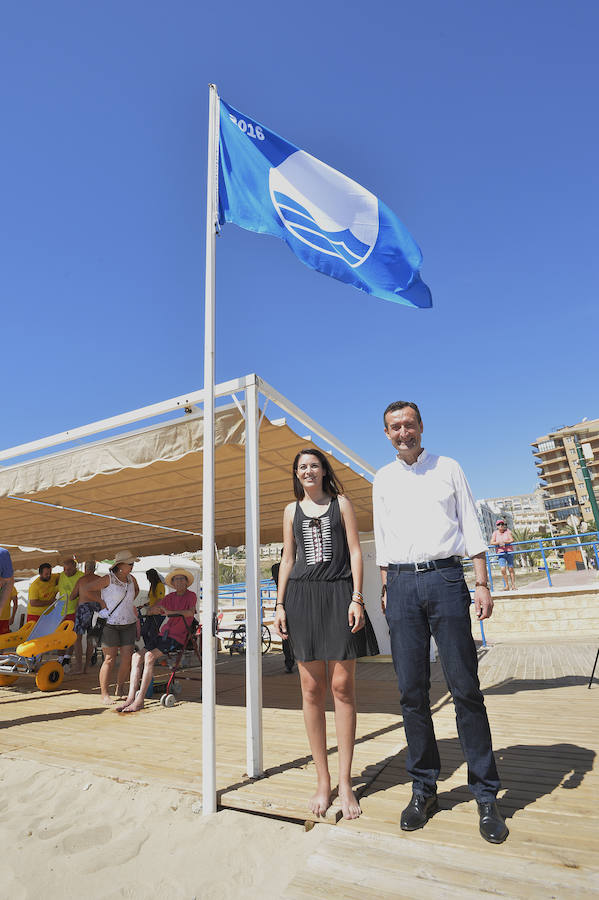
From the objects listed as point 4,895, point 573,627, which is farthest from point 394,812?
point 573,627

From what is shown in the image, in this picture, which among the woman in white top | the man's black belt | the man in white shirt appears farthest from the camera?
the woman in white top

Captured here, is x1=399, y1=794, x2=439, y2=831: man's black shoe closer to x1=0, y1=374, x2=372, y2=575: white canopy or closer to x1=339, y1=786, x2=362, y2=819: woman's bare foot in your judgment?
x1=339, y1=786, x2=362, y2=819: woman's bare foot

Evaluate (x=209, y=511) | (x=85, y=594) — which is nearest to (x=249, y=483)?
(x=209, y=511)

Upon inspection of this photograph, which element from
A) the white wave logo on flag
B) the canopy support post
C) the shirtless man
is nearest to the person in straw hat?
the shirtless man

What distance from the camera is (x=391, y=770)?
10.0 ft

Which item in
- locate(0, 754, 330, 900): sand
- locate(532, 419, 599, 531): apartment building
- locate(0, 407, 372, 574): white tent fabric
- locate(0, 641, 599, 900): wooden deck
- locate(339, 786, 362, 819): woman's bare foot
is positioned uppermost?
locate(532, 419, 599, 531): apartment building

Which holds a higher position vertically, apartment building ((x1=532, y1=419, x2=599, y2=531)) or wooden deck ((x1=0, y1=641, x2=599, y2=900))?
apartment building ((x1=532, y1=419, x2=599, y2=531))

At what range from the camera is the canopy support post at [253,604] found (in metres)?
3.06

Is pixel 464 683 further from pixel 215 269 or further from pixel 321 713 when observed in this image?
pixel 215 269

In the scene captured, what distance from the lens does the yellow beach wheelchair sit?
22.1 ft

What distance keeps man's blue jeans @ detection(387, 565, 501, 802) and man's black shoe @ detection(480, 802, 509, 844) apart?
79 mm

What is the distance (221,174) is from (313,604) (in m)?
3.19

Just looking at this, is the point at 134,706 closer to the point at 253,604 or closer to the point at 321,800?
the point at 253,604

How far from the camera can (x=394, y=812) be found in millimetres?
2400
